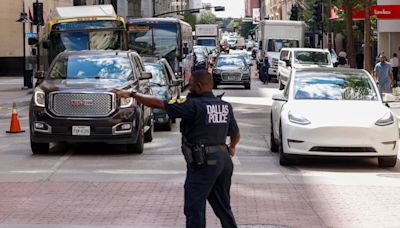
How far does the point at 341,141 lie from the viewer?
456 inches

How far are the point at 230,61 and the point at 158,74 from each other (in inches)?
707

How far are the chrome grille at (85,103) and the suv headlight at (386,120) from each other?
4.45 m

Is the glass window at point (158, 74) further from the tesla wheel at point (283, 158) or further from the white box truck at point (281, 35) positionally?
the white box truck at point (281, 35)

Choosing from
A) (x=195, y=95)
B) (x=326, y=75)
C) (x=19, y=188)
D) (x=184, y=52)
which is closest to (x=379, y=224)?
(x=195, y=95)

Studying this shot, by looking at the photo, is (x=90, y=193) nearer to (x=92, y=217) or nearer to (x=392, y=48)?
(x=92, y=217)

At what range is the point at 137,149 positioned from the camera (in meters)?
13.6

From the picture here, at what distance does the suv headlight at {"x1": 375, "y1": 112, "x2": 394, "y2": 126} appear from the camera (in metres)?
11.8

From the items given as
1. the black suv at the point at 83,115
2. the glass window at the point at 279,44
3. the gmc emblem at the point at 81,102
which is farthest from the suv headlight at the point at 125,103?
the glass window at the point at 279,44

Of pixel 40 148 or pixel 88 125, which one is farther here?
pixel 40 148

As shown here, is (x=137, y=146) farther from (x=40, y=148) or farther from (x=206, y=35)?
(x=206, y=35)

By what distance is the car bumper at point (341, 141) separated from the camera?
11578mm

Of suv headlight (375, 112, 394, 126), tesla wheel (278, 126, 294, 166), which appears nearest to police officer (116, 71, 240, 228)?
tesla wheel (278, 126, 294, 166)

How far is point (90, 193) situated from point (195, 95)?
12.7 ft

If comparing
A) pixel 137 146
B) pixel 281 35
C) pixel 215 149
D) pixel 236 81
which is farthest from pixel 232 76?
pixel 215 149
